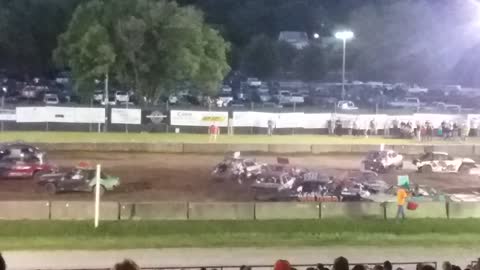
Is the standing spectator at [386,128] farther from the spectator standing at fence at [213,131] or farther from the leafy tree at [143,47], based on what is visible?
the leafy tree at [143,47]

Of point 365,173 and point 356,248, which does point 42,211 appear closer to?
point 356,248

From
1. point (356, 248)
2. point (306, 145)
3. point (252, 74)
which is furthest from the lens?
point (252, 74)

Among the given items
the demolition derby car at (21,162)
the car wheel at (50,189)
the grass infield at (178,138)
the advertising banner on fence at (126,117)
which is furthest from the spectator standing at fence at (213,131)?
the car wheel at (50,189)

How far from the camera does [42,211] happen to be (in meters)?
20.6

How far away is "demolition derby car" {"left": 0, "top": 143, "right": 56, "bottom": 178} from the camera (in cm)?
2395

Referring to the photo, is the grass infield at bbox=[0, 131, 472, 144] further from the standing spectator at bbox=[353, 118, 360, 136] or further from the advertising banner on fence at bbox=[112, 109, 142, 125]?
the advertising banner on fence at bbox=[112, 109, 142, 125]

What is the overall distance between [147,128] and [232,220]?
10.5 metres

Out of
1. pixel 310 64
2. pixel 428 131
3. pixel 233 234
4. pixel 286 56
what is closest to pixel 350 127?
pixel 428 131

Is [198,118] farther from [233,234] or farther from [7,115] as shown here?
[233,234]

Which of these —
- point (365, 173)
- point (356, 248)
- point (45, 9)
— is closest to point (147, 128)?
point (365, 173)

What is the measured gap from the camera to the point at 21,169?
2403 centimetres

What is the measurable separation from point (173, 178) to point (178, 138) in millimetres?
4446

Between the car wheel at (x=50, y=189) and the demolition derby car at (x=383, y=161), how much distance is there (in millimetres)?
9560

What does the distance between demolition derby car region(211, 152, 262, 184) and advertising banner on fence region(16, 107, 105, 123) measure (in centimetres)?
717
